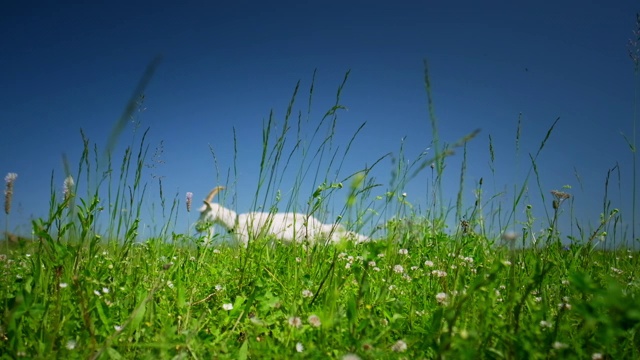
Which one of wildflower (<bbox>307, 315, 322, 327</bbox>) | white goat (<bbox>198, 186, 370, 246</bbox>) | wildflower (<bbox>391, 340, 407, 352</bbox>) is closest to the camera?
wildflower (<bbox>391, 340, 407, 352</bbox>)

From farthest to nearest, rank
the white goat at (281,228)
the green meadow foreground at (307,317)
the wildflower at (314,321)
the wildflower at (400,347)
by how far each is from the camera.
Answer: the white goat at (281,228), the wildflower at (314,321), the wildflower at (400,347), the green meadow foreground at (307,317)

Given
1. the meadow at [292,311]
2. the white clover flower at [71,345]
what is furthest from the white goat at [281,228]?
the white clover flower at [71,345]

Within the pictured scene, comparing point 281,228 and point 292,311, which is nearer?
point 292,311

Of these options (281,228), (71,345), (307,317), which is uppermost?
(281,228)

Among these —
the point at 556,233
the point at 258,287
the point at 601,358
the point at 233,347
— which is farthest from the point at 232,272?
the point at 556,233

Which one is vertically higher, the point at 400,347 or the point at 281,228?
the point at 281,228

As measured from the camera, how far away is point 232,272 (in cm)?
271

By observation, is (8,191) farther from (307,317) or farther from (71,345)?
(307,317)

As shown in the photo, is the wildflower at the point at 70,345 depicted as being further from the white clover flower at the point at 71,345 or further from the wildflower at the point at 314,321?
the wildflower at the point at 314,321

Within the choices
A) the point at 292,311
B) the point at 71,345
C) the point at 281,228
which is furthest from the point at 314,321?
the point at 281,228

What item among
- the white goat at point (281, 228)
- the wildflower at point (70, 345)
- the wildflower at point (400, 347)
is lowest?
the wildflower at point (70, 345)

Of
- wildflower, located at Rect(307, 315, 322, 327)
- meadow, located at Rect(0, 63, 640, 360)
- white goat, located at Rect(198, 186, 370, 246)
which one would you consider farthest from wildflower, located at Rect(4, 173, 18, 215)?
wildflower, located at Rect(307, 315, 322, 327)

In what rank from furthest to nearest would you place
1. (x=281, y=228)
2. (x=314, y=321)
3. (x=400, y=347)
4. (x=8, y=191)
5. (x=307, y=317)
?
(x=281, y=228) < (x=8, y=191) < (x=307, y=317) < (x=314, y=321) < (x=400, y=347)

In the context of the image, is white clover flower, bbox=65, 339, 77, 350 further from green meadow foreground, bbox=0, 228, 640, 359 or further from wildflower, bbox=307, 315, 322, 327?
wildflower, bbox=307, 315, 322, 327
